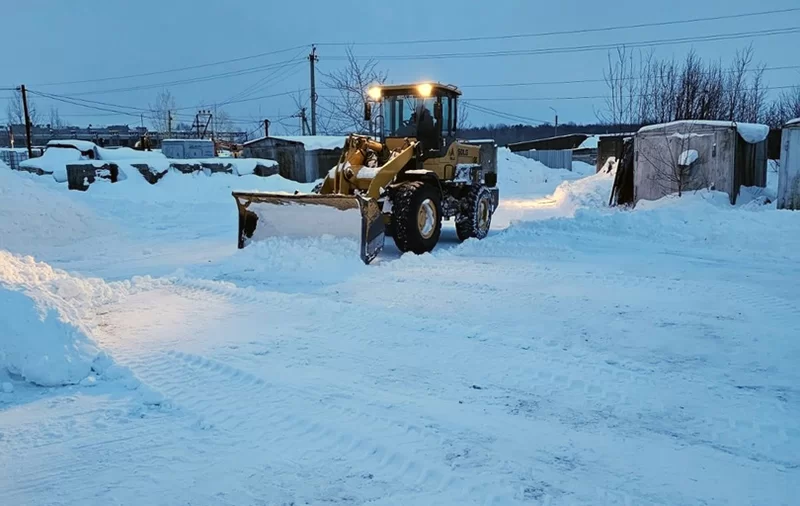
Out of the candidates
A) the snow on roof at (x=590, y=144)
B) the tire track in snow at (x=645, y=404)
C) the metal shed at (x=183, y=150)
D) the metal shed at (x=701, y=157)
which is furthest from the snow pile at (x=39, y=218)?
the snow on roof at (x=590, y=144)

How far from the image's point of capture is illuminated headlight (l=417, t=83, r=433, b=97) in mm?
A: 10477

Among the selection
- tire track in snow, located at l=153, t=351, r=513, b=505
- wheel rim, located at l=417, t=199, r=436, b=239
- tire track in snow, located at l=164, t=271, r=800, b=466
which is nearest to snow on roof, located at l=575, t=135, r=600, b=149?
wheel rim, located at l=417, t=199, r=436, b=239

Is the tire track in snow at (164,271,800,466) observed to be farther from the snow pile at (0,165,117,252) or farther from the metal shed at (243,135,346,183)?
the metal shed at (243,135,346,183)

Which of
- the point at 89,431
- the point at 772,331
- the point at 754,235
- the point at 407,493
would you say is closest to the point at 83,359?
the point at 89,431

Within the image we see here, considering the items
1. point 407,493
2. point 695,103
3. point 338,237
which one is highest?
point 695,103

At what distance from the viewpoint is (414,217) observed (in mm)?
9398

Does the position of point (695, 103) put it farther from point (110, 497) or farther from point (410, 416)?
point (110, 497)

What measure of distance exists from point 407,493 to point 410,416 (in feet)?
2.82

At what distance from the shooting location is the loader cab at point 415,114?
10680 mm

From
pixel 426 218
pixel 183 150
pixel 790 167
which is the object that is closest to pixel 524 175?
pixel 183 150

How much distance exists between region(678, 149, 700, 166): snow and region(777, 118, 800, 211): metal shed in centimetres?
167

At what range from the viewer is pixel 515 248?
33.3 feet

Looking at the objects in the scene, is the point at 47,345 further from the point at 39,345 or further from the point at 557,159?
the point at 557,159

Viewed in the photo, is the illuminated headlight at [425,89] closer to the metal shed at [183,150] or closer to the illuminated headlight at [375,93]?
the illuminated headlight at [375,93]
